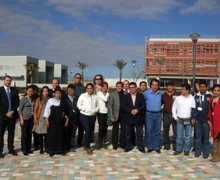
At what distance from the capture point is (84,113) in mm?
6184

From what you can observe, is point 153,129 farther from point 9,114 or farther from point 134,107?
point 9,114

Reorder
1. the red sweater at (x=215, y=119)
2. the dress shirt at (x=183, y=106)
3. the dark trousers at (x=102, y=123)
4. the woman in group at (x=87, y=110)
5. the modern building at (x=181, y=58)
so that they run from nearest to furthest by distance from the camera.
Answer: the red sweater at (x=215, y=119)
the dress shirt at (x=183, y=106)
the woman in group at (x=87, y=110)
the dark trousers at (x=102, y=123)
the modern building at (x=181, y=58)

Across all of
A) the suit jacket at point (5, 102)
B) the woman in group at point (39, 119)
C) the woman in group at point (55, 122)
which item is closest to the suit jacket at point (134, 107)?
the woman in group at point (55, 122)

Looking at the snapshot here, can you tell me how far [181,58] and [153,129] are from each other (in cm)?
5422

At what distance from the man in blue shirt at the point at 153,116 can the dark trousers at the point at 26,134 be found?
8.94 feet

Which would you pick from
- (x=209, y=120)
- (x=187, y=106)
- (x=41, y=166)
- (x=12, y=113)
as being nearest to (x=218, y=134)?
(x=209, y=120)

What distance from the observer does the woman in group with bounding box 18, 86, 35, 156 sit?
5875 mm

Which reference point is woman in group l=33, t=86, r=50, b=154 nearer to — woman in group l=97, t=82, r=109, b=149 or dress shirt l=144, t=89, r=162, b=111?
woman in group l=97, t=82, r=109, b=149

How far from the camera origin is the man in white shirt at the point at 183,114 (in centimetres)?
601

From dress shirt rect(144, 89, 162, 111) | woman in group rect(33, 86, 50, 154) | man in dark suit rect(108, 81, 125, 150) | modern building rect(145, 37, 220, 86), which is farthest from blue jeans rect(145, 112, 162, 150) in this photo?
modern building rect(145, 37, 220, 86)

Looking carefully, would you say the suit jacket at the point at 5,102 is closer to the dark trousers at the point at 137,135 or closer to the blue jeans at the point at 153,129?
the dark trousers at the point at 137,135

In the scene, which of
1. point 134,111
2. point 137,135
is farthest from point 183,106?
point 137,135

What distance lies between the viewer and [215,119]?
18.2 ft

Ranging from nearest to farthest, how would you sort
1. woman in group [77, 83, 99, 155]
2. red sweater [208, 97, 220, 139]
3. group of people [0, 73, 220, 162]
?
1. red sweater [208, 97, 220, 139]
2. group of people [0, 73, 220, 162]
3. woman in group [77, 83, 99, 155]
